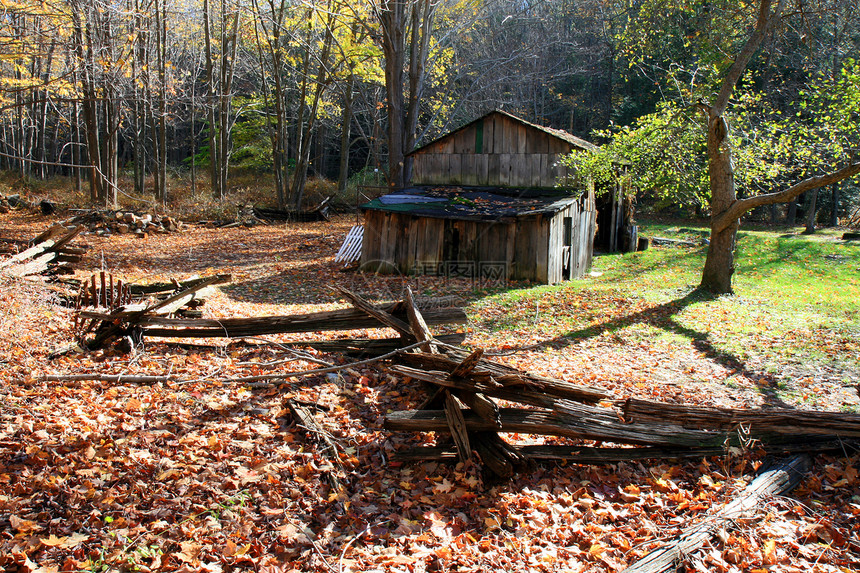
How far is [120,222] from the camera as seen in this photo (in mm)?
21500

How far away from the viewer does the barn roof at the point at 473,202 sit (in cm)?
1557

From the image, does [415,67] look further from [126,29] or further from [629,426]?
[629,426]

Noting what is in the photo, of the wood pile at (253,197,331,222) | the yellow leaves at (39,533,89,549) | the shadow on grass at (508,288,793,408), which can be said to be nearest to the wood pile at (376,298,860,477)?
the shadow on grass at (508,288,793,408)

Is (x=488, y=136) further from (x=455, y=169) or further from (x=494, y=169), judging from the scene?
(x=455, y=169)

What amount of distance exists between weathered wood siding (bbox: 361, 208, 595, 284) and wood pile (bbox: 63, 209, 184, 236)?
34.3 feet

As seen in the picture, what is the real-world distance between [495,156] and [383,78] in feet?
29.3

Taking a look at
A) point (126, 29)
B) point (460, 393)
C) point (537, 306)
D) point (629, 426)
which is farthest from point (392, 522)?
point (126, 29)

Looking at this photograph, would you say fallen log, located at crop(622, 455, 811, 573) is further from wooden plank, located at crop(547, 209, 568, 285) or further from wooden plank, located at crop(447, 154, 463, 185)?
wooden plank, located at crop(447, 154, 463, 185)

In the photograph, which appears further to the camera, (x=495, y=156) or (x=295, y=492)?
Answer: (x=495, y=156)

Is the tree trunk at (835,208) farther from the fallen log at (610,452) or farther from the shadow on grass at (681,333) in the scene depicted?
the fallen log at (610,452)

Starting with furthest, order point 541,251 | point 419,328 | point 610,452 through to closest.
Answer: point 541,251
point 419,328
point 610,452

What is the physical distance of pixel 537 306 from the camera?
13.1 m

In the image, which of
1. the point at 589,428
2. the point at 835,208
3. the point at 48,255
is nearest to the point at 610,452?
the point at 589,428

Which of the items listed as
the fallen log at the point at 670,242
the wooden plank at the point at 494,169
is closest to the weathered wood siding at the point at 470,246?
the wooden plank at the point at 494,169
